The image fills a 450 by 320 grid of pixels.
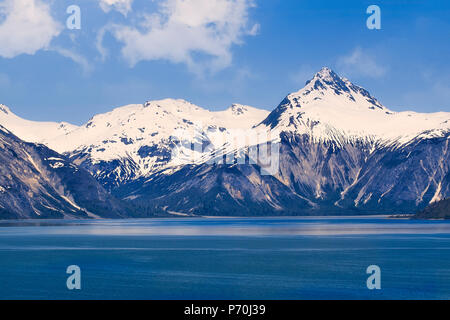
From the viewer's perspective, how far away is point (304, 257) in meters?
176

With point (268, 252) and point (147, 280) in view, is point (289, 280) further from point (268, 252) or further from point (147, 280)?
point (268, 252)

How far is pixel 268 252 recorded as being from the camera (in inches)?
7603

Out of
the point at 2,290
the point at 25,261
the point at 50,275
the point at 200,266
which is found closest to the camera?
the point at 2,290

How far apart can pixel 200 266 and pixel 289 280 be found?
31424mm
